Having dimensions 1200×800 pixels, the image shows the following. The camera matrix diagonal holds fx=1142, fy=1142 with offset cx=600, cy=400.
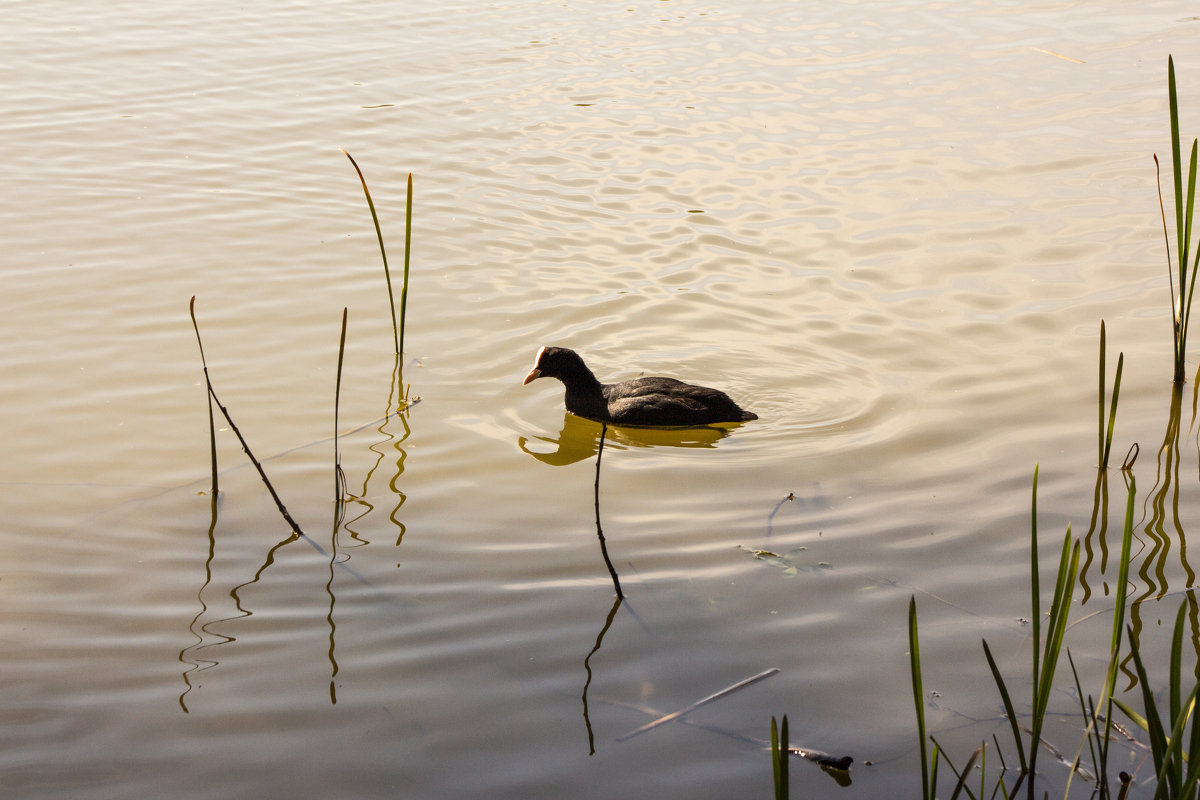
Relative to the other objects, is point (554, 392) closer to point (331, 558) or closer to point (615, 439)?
point (615, 439)

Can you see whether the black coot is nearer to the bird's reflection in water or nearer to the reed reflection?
the bird's reflection in water

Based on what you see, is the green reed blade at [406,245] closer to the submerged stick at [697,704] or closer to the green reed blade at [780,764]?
the submerged stick at [697,704]

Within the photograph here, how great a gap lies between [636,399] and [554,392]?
1.11 m

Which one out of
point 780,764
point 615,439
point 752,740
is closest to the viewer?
point 780,764

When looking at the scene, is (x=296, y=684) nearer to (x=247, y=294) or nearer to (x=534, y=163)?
(x=247, y=294)

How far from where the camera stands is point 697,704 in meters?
4.33

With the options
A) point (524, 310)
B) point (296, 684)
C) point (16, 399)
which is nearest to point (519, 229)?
point (524, 310)

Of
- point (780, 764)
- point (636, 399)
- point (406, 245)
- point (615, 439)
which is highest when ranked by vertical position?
point (406, 245)

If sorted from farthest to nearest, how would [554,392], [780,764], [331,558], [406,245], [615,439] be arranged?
[554,392] < [615,439] < [406,245] < [331,558] < [780,764]

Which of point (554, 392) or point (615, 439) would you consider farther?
point (554, 392)

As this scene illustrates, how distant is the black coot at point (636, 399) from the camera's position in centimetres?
754

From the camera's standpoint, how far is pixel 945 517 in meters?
5.97

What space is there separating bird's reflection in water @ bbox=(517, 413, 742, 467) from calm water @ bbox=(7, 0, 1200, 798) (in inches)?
2.4

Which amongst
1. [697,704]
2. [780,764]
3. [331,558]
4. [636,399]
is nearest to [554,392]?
[636,399]
